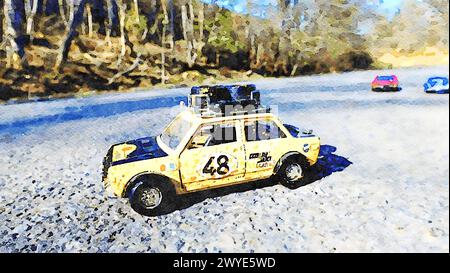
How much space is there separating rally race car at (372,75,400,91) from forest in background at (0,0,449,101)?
0.64 feet

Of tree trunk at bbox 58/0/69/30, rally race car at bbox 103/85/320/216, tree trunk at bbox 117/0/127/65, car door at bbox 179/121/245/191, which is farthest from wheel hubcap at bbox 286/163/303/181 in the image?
tree trunk at bbox 58/0/69/30

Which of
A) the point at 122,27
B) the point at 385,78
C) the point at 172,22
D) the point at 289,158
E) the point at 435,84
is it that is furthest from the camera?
the point at 385,78

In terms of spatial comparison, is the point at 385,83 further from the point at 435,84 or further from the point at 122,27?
the point at 122,27

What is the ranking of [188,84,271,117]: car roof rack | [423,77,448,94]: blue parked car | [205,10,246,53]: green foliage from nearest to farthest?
[423,77,448,94]: blue parked car → [188,84,271,117]: car roof rack → [205,10,246,53]: green foliage

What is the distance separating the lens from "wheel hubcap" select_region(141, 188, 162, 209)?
10.1ft

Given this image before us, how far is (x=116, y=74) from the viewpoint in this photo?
14.2 ft

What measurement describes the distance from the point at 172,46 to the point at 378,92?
2.54 meters

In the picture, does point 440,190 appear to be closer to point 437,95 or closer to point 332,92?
point 437,95

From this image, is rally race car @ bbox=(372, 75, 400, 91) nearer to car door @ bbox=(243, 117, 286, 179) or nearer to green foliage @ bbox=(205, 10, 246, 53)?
car door @ bbox=(243, 117, 286, 179)

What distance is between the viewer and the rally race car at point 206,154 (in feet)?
9.95

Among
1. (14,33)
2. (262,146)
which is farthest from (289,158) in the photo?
(14,33)

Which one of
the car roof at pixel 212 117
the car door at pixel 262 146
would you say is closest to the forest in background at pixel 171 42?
the car roof at pixel 212 117

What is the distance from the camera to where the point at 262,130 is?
3.47 m

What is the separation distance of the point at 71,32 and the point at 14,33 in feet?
2.14
